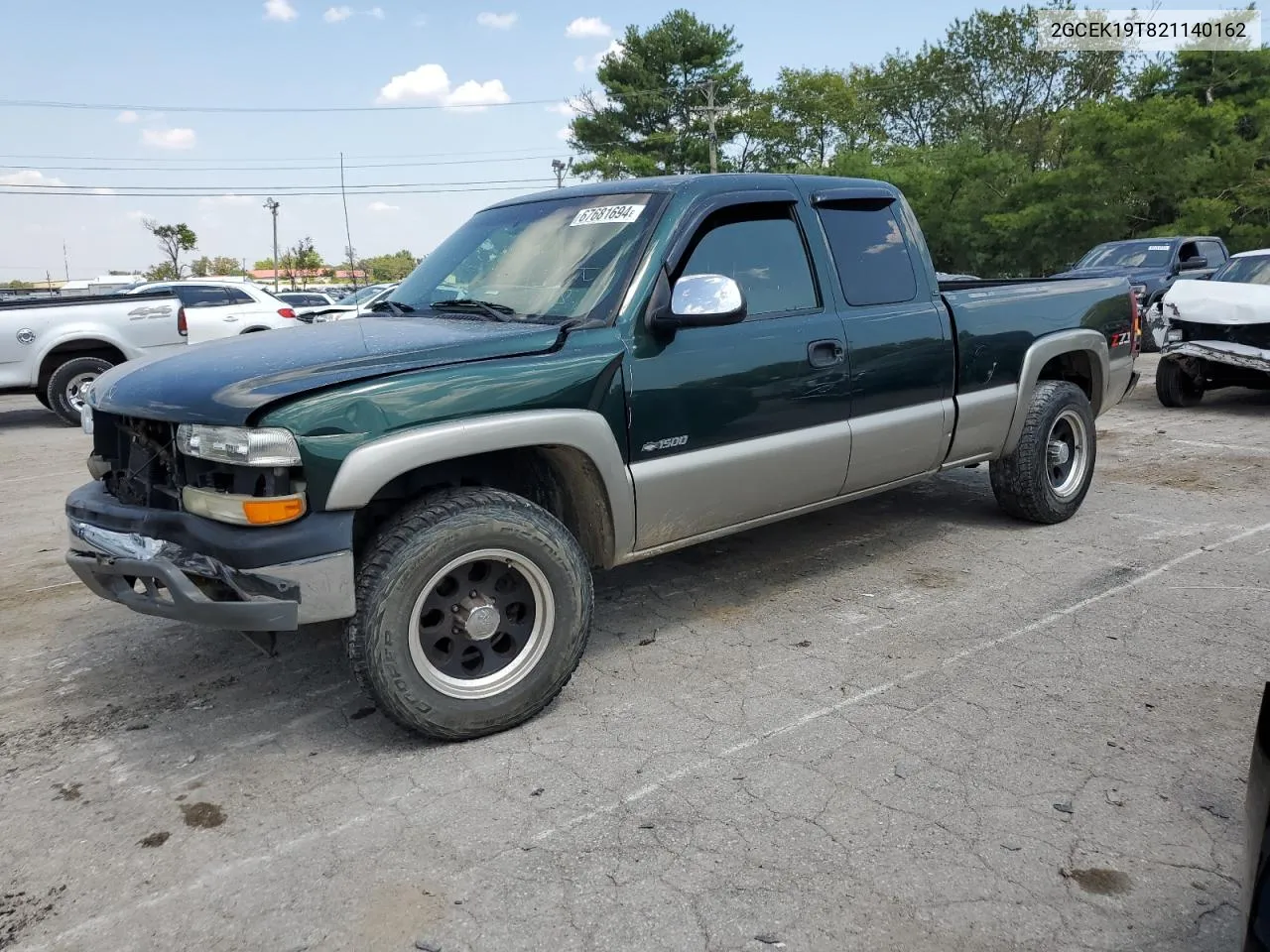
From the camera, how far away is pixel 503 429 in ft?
10.9

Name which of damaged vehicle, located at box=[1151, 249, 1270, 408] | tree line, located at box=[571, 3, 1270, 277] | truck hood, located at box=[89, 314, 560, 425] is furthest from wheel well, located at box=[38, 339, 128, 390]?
tree line, located at box=[571, 3, 1270, 277]

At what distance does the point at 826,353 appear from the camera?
4.32 meters

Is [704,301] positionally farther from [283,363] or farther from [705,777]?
[705,777]

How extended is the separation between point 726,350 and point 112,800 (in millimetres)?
2627

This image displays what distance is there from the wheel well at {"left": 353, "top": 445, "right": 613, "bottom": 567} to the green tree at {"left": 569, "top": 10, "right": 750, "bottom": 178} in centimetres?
4385

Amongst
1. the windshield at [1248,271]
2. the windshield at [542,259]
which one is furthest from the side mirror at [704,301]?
the windshield at [1248,271]

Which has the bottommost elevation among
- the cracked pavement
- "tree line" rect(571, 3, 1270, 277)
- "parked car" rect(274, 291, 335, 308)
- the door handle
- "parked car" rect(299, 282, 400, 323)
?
the cracked pavement

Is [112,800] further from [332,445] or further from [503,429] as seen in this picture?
[503,429]

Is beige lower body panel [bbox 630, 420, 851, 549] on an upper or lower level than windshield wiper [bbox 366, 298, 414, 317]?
lower

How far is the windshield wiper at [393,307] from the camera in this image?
4.34 metres

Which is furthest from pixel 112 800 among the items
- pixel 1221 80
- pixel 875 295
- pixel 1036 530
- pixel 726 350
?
pixel 1221 80

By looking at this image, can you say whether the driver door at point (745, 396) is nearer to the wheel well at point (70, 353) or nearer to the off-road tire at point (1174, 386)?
the off-road tire at point (1174, 386)

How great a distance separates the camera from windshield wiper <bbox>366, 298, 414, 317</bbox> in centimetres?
434

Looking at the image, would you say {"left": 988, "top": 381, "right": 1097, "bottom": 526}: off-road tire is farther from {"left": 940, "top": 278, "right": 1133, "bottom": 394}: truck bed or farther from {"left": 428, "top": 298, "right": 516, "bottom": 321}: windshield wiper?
{"left": 428, "top": 298, "right": 516, "bottom": 321}: windshield wiper
